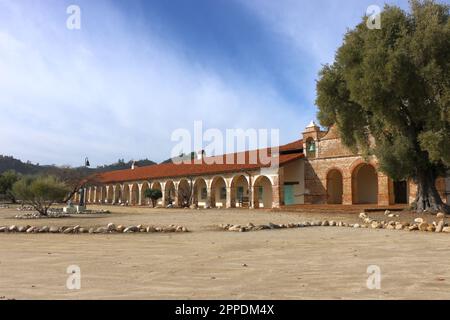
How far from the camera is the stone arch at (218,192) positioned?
107 ft

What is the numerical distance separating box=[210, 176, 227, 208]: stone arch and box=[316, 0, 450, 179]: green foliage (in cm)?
1566

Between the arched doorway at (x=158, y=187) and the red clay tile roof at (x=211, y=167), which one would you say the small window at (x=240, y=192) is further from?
the arched doorway at (x=158, y=187)

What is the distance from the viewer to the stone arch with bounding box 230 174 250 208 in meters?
30.4

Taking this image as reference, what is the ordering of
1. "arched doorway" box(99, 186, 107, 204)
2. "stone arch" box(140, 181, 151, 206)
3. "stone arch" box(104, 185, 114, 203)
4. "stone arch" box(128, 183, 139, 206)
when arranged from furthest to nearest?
"arched doorway" box(99, 186, 107, 204)
"stone arch" box(104, 185, 114, 203)
"stone arch" box(128, 183, 139, 206)
"stone arch" box(140, 181, 151, 206)

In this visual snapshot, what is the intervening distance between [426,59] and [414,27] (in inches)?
72.5

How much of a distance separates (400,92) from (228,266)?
39.1 ft

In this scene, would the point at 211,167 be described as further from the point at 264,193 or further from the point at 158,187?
the point at 158,187

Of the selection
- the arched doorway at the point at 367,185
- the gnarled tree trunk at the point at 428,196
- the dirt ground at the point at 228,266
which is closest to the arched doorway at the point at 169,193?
the arched doorway at the point at 367,185

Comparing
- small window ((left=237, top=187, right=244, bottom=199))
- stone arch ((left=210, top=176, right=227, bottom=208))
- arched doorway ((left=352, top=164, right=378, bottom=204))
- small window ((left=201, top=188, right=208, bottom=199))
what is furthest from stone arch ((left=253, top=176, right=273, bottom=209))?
small window ((left=201, top=188, right=208, bottom=199))

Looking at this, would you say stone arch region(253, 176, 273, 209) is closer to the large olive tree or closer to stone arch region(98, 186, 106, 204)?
the large olive tree

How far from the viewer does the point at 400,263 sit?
6301mm

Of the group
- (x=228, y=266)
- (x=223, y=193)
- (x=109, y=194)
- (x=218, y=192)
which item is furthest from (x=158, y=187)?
(x=228, y=266)
